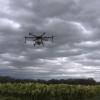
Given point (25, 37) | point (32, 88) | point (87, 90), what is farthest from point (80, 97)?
point (25, 37)

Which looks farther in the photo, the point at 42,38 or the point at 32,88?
the point at 42,38

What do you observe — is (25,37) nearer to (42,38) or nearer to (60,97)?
(42,38)

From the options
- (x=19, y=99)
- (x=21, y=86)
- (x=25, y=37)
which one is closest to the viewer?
(x=19, y=99)

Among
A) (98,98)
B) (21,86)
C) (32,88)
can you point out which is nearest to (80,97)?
(98,98)

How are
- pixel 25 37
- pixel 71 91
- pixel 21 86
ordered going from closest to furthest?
pixel 71 91
pixel 21 86
pixel 25 37

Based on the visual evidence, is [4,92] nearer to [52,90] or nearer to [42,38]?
[52,90]

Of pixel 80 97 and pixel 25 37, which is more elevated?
pixel 25 37
